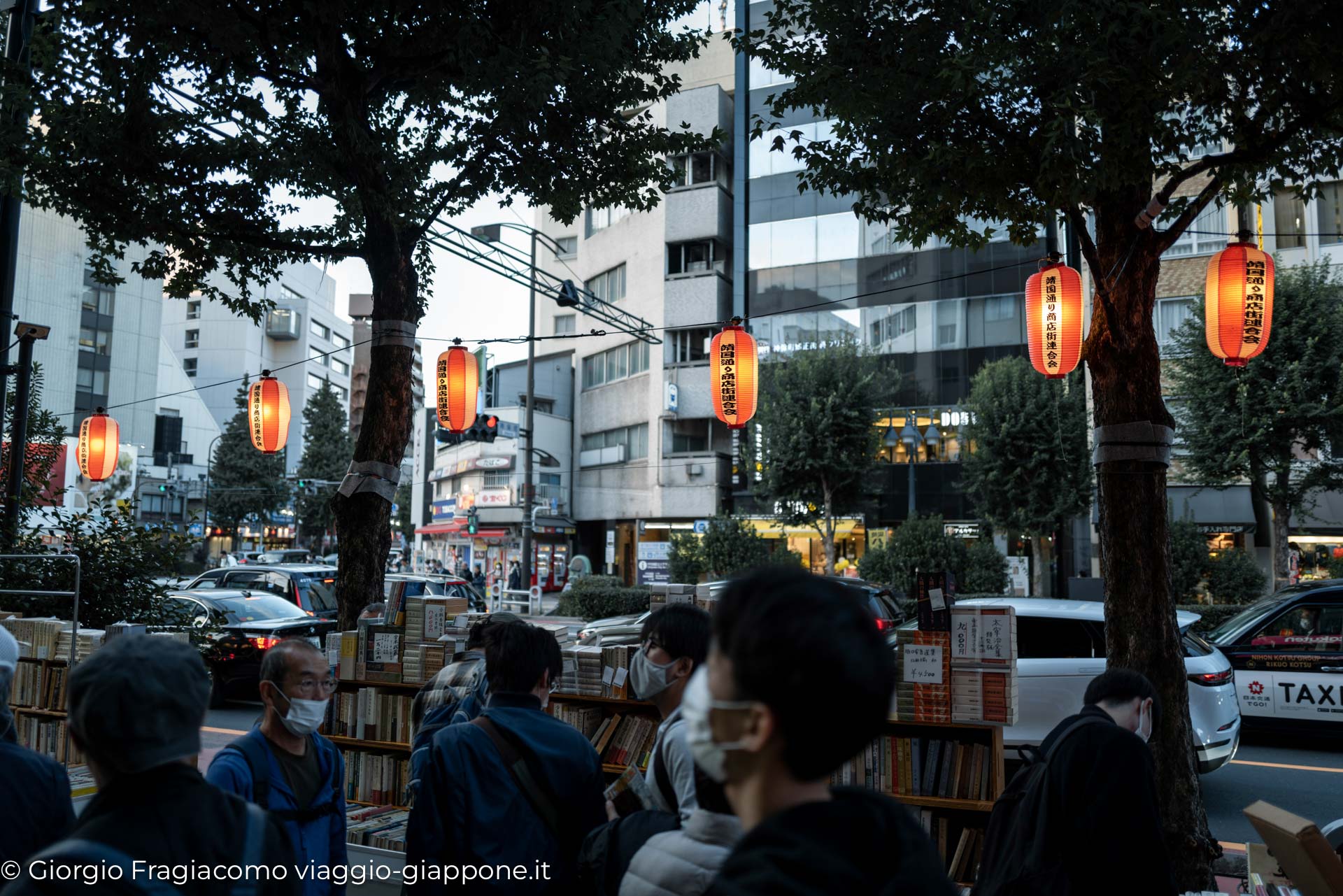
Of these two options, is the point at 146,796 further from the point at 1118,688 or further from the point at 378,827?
the point at 378,827

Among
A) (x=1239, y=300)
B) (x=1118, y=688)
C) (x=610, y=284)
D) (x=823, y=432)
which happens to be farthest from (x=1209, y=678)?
(x=610, y=284)

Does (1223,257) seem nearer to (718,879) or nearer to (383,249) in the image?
(383,249)

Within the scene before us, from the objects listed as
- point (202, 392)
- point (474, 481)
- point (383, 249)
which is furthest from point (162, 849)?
point (202, 392)

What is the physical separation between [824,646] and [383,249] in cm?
799

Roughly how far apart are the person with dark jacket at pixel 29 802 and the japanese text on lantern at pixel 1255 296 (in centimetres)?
971

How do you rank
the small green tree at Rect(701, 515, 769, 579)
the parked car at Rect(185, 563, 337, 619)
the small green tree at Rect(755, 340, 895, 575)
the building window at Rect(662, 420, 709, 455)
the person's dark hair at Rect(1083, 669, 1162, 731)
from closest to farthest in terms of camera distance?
1. the person's dark hair at Rect(1083, 669, 1162, 731)
2. the parked car at Rect(185, 563, 337, 619)
3. the small green tree at Rect(701, 515, 769, 579)
4. the small green tree at Rect(755, 340, 895, 575)
5. the building window at Rect(662, 420, 709, 455)

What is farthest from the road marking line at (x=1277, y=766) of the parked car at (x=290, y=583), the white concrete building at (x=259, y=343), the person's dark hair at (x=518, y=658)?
the white concrete building at (x=259, y=343)

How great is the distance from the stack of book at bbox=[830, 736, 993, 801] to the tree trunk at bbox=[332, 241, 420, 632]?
480 cm

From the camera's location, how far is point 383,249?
28.0ft

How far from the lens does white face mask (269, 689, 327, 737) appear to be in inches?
138

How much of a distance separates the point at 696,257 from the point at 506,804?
110 ft

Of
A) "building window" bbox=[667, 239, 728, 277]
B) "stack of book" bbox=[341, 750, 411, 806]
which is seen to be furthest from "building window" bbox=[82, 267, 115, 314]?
"stack of book" bbox=[341, 750, 411, 806]

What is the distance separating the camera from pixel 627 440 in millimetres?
37656

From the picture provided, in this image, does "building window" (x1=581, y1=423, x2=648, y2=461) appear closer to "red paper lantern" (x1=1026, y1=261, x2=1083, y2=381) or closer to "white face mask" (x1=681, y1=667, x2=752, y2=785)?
"red paper lantern" (x1=1026, y1=261, x2=1083, y2=381)
